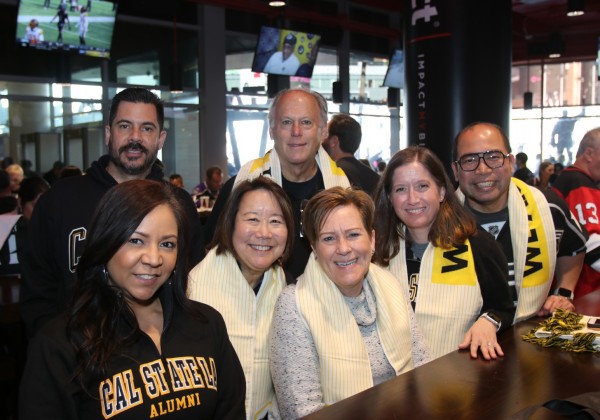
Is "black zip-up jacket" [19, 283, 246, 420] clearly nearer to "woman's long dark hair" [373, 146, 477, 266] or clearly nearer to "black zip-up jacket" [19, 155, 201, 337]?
"black zip-up jacket" [19, 155, 201, 337]

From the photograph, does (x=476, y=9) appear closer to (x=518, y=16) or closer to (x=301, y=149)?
(x=301, y=149)

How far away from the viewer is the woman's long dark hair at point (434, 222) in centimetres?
242

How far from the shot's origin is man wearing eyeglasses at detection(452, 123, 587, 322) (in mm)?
2609

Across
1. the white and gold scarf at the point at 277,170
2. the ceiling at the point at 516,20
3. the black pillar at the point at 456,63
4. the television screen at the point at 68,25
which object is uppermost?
the ceiling at the point at 516,20

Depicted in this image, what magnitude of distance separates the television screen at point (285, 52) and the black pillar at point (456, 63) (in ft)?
19.2

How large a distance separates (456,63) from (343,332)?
304 cm

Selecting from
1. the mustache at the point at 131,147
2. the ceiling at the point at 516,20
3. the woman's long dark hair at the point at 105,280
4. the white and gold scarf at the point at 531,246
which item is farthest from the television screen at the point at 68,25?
the woman's long dark hair at the point at 105,280

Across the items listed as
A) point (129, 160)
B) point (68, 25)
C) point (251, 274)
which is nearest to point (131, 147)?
point (129, 160)

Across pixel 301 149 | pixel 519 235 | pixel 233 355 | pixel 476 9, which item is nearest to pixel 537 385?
pixel 233 355

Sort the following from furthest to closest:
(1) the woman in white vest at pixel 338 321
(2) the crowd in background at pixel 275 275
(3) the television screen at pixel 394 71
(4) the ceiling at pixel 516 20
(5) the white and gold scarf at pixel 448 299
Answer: (3) the television screen at pixel 394 71
(4) the ceiling at pixel 516 20
(5) the white and gold scarf at pixel 448 299
(1) the woman in white vest at pixel 338 321
(2) the crowd in background at pixel 275 275

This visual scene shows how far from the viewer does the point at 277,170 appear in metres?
3.05

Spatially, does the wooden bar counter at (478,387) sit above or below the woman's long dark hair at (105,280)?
below

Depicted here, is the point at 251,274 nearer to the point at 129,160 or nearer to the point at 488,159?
the point at 129,160

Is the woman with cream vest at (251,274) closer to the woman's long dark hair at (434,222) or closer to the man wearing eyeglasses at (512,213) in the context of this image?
the woman's long dark hair at (434,222)
